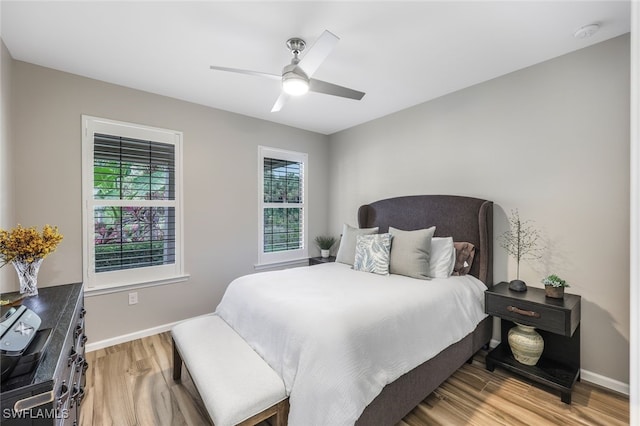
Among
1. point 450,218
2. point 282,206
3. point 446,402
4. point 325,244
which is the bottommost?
point 446,402

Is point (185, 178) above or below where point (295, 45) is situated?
below

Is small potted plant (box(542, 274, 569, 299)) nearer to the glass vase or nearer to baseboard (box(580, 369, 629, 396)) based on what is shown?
baseboard (box(580, 369, 629, 396))

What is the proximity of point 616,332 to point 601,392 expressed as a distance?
1.50 ft

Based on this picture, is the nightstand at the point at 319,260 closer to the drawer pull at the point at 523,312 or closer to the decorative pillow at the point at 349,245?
the decorative pillow at the point at 349,245

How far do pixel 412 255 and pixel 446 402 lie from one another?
1.13 metres

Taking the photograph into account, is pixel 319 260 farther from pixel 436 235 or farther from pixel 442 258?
pixel 442 258

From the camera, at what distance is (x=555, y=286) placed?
2.13 metres

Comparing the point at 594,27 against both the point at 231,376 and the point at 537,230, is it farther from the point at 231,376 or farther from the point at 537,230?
the point at 231,376

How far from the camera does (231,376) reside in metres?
1.54

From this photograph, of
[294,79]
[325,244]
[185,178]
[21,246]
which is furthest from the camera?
[325,244]

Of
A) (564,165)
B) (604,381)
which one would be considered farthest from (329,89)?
(604,381)

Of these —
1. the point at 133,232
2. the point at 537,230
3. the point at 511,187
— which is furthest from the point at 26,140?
the point at 537,230

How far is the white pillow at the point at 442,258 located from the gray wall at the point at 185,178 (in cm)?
212

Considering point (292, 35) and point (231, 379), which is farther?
point (292, 35)
